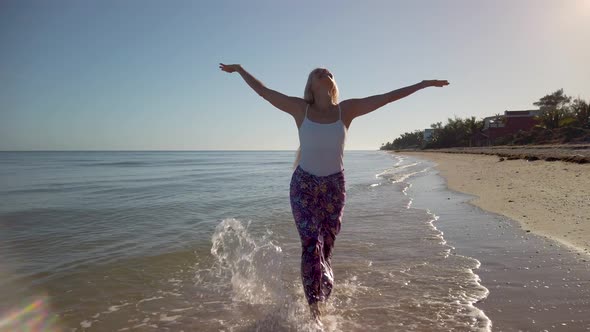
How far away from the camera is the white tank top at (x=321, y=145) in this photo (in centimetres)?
316

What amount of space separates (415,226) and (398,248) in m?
1.71

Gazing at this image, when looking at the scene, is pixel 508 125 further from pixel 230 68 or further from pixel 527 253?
pixel 230 68

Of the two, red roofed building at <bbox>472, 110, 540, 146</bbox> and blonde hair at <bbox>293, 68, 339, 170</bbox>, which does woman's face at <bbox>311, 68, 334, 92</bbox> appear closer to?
blonde hair at <bbox>293, 68, 339, 170</bbox>

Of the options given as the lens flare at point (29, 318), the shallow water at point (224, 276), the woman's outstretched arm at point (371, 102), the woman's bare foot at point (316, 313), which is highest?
the woman's outstretched arm at point (371, 102)

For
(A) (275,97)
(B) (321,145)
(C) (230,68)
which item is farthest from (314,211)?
(C) (230,68)

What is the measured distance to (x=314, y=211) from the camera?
328 cm

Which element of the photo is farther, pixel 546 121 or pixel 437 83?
pixel 546 121

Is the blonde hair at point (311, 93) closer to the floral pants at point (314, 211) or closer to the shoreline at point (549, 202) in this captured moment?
the floral pants at point (314, 211)

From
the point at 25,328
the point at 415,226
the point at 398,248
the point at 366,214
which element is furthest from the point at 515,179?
the point at 25,328

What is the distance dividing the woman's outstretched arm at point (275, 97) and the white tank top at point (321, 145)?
10 centimetres

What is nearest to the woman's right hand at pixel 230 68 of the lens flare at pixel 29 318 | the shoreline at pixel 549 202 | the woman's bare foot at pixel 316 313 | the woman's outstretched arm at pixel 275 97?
the woman's outstretched arm at pixel 275 97

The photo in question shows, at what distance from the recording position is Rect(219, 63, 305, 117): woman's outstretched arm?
327 cm

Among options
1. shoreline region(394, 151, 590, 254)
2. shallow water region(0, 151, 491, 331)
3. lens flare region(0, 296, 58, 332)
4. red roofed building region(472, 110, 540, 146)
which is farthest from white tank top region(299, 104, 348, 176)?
red roofed building region(472, 110, 540, 146)

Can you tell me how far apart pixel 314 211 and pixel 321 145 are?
1.81 ft
